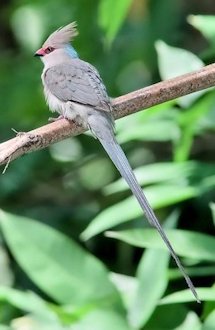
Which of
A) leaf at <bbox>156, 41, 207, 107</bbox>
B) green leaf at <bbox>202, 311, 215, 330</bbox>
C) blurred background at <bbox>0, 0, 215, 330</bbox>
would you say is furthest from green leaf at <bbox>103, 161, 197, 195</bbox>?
green leaf at <bbox>202, 311, 215, 330</bbox>

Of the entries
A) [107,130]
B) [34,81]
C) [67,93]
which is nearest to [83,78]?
[67,93]

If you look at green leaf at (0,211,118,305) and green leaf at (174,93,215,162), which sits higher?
green leaf at (174,93,215,162)

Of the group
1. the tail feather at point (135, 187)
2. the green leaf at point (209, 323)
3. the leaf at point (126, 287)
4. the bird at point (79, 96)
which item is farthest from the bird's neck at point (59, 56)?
the green leaf at point (209, 323)

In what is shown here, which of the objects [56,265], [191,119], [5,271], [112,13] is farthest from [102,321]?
[5,271]

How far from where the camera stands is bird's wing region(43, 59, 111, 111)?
2.50m

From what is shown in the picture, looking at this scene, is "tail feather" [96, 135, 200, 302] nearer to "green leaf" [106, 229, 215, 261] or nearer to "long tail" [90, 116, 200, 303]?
"long tail" [90, 116, 200, 303]

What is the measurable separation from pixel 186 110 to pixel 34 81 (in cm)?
110

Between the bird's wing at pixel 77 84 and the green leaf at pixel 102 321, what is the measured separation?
54cm

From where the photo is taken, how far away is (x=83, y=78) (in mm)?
2623

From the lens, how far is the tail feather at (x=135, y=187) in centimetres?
205

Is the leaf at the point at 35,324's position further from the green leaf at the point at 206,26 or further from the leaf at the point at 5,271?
the green leaf at the point at 206,26

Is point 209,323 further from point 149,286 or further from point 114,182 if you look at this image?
point 114,182

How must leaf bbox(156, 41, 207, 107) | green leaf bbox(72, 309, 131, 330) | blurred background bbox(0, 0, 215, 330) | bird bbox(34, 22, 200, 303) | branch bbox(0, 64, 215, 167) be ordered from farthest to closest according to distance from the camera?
leaf bbox(156, 41, 207, 107) → blurred background bbox(0, 0, 215, 330) → green leaf bbox(72, 309, 131, 330) → bird bbox(34, 22, 200, 303) → branch bbox(0, 64, 215, 167)

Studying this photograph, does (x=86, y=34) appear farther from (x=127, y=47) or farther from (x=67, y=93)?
(x=67, y=93)
